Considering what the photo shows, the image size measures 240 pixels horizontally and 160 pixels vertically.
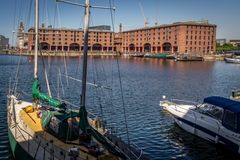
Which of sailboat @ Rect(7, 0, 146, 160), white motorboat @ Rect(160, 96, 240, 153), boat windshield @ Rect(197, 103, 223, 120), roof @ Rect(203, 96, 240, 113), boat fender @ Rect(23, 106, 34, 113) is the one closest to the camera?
sailboat @ Rect(7, 0, 146, 160)

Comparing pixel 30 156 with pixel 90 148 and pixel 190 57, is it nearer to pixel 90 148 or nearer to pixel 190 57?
pixel 90 148

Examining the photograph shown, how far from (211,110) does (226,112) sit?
2.42m

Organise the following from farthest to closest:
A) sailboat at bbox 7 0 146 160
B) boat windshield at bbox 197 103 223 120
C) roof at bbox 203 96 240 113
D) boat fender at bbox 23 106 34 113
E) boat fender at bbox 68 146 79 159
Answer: boat windshield at bbox 197 103 223 120 → roof at bbox 203 96 240 113 → boat fender at bbox 23 106 34 113 → sailboat at bbox 7 0 146 160 → boat fender at bbox 68 146 79 159

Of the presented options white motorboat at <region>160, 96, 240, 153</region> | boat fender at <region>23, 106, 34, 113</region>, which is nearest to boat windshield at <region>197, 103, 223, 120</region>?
white motorboat at <region>160, 96, 240, 153</region>

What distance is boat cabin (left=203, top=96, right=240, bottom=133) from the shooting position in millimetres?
23828

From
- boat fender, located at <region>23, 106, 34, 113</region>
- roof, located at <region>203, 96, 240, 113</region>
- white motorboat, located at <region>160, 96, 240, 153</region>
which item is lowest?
white motorboat, located at <region>160, 96, 240, 153</region>

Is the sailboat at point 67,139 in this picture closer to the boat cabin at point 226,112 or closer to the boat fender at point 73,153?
the boat fender at point 73,153

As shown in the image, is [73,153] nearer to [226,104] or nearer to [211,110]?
[226,104]

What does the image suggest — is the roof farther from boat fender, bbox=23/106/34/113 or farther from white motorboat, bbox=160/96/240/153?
boat fender, bbox=23/106/34/113

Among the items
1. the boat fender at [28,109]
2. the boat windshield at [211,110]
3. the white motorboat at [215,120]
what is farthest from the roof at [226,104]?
the boat fender at [28,109]

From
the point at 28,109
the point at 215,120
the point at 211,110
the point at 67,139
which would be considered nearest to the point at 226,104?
the point at 215,120

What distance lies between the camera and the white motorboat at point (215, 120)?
23819mm

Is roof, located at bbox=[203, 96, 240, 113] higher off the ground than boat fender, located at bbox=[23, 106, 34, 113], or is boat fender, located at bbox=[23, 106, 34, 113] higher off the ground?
roof, located at bbox=[203, 96, 240, 113]

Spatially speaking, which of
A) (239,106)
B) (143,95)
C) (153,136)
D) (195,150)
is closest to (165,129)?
(153,136)
